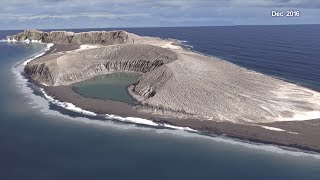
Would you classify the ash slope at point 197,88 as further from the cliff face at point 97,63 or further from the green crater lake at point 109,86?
the green crater lake at point 109,86

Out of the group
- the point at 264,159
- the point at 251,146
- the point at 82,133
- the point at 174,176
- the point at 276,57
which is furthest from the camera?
the point at 276,57

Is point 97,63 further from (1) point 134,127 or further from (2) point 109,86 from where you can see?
(1) point 134,127

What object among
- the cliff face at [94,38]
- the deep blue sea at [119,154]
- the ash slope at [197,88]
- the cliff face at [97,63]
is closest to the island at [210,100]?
the ash slope at [197,88]

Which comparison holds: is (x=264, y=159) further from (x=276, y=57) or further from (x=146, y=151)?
(x=276, y=57)

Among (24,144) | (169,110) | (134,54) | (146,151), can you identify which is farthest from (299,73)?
(24,144)

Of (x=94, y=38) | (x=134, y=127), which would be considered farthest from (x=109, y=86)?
(x=94, y=38)

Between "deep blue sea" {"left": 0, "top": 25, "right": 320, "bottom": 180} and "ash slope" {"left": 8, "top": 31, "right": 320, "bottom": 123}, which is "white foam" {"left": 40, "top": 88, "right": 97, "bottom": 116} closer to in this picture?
"deep blue sea" {"left": 0, "top": 25, "right": 320, "bottom": 180}

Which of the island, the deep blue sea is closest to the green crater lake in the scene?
the island
